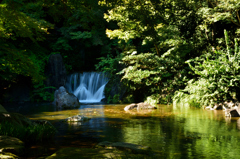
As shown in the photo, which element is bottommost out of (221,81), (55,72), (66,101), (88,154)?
(88,154)

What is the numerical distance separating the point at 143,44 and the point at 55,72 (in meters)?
8.80

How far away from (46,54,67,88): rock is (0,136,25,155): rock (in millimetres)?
17700

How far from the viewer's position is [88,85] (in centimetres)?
2316

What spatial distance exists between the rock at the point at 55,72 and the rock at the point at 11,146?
1770 cm

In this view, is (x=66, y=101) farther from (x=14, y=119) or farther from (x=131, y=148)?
(x=131, y=148)

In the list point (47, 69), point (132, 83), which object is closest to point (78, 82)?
point (47, 69)

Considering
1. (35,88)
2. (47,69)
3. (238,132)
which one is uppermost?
(47,69)

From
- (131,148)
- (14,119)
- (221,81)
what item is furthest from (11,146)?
(221,81)

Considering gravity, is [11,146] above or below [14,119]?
below

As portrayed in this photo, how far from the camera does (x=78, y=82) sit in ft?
78.3

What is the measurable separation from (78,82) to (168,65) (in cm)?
948

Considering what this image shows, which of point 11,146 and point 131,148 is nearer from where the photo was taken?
point 11,146

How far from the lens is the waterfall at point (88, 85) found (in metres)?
22.1

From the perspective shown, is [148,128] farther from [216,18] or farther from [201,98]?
[216,18]
